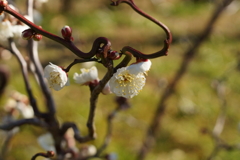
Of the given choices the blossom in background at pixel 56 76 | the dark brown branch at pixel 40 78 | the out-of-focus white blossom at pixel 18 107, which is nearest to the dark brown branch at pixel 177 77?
the out-of-focus white blossom at pixel 18 107

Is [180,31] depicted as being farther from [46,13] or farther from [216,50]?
[46,13]

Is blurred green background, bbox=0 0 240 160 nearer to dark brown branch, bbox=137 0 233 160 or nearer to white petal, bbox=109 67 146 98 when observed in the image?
dark brown branch, bbox=137 0 233 160

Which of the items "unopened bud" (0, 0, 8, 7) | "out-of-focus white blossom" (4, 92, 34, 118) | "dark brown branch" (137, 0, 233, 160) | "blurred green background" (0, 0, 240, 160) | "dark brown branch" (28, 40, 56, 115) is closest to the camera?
"unopened bud" (0, 0, 8, 7)

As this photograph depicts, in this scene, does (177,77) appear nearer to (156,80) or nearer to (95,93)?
(95,93)

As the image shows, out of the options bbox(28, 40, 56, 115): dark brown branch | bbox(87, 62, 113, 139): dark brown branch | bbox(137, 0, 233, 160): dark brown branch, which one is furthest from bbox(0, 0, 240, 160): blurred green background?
bbox(87, 62, 113, 139): dark brown branch

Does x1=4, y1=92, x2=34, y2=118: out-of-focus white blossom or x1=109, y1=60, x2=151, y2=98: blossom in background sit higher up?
x1=4, y1=92, x2=34, y2=118: out-of-focus white blossom

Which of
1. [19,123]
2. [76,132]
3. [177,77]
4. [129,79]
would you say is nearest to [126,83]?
[129,79]

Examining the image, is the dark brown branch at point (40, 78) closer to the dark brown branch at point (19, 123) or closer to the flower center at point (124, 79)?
the dark brown branch at point (19, 123)
